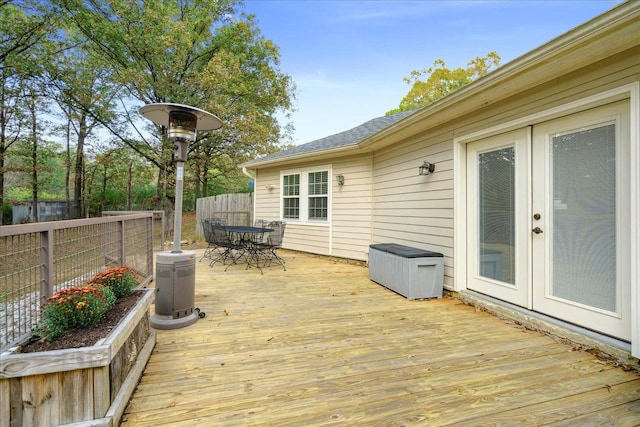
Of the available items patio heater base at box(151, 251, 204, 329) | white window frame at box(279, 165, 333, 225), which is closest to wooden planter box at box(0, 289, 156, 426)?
A: patio heater base at box(151, 251, 204, 329)

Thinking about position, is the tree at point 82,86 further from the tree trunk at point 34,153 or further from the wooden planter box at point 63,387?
the wooden planter box at point 63,387

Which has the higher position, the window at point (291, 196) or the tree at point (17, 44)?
the tree at point (17, 44)

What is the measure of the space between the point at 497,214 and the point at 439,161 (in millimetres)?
1156

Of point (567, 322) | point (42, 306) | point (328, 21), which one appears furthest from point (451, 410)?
point (328, 21)

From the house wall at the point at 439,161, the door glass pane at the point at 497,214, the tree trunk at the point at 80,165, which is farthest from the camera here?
the tree trunk at the point at 80,165

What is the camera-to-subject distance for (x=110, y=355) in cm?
146

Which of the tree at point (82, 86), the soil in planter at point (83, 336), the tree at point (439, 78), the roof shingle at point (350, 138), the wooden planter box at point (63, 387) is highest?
the tree at point (439, 78)

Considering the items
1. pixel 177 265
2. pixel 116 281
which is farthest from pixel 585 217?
pixel 116 281

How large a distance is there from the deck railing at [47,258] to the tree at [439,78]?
673 inches

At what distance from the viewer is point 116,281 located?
2271mm

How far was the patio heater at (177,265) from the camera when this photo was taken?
274 centimetres

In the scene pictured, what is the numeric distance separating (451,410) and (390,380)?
41cm

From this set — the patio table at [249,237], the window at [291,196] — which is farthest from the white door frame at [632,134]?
the window at [291,196]

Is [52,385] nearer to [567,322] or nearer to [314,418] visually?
[314,418]
